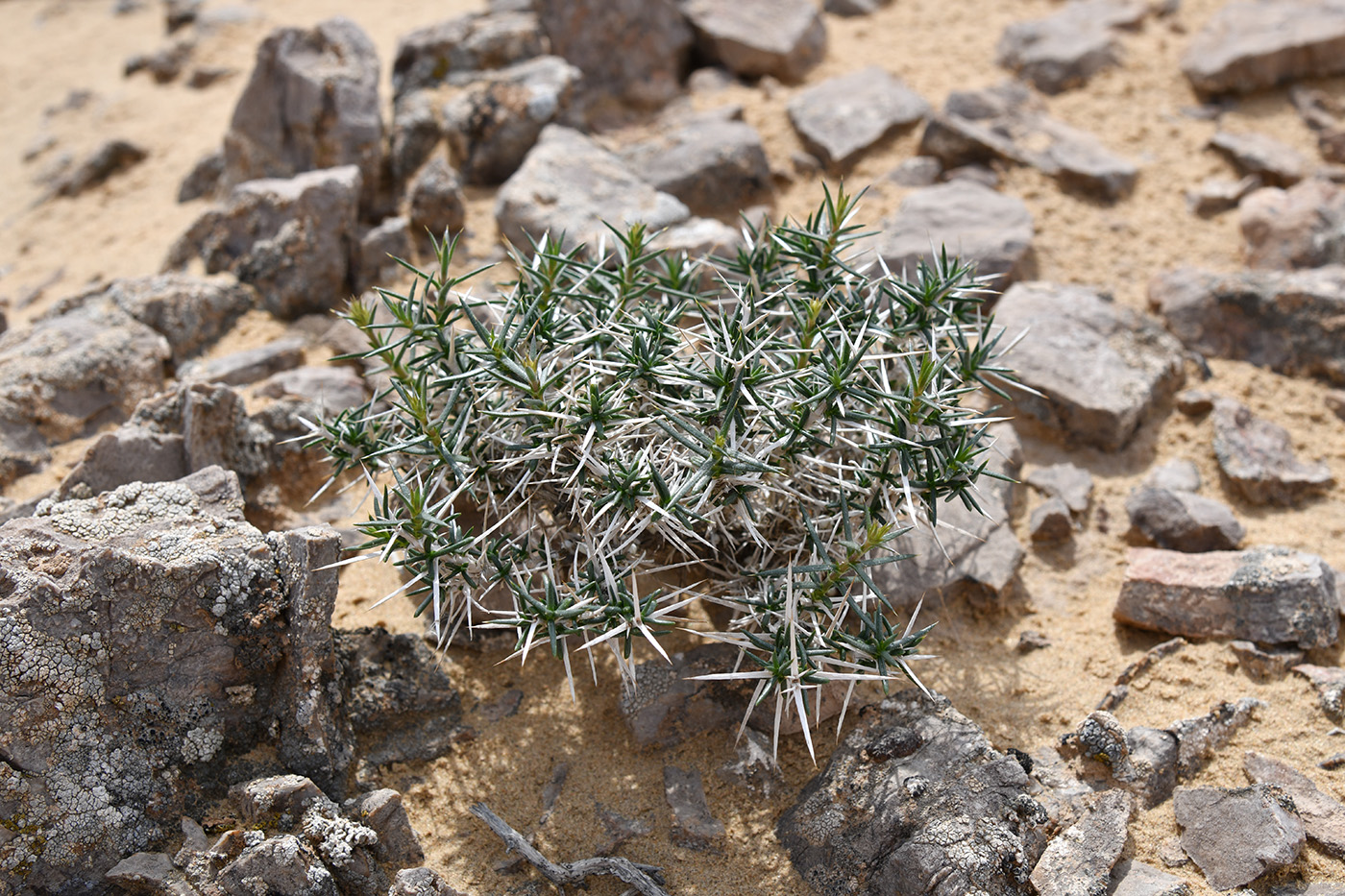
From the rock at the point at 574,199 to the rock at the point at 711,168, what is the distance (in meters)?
0.19

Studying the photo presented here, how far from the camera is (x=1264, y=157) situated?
525cm

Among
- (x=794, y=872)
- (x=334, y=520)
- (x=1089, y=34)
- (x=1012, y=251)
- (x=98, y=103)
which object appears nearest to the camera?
(x=794, y=872)

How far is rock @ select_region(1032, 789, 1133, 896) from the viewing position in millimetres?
2521

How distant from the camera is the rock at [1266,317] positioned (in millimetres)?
4332

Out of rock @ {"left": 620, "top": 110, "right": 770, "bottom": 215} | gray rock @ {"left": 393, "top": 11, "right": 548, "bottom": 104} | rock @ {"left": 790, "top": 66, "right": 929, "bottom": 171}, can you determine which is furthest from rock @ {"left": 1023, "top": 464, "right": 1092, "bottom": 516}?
gray rock @ {"left": 393, "top": 11, "right": 548, "bottom": 104}

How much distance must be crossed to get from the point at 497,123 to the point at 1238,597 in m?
4.22

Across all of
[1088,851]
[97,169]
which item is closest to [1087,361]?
[1088,851]

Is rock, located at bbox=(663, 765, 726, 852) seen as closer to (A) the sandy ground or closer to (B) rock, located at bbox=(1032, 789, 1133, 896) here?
(A) the sandy ground

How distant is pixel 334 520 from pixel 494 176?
2516mm

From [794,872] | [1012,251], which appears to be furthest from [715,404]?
[1012,251]

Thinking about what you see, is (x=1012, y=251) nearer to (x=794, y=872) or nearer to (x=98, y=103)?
(x=794, y=872)

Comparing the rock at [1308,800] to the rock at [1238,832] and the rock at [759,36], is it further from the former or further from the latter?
the rock at [759,36]

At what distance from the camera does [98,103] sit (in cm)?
722

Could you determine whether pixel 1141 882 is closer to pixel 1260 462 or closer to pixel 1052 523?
pixel 1052 523
